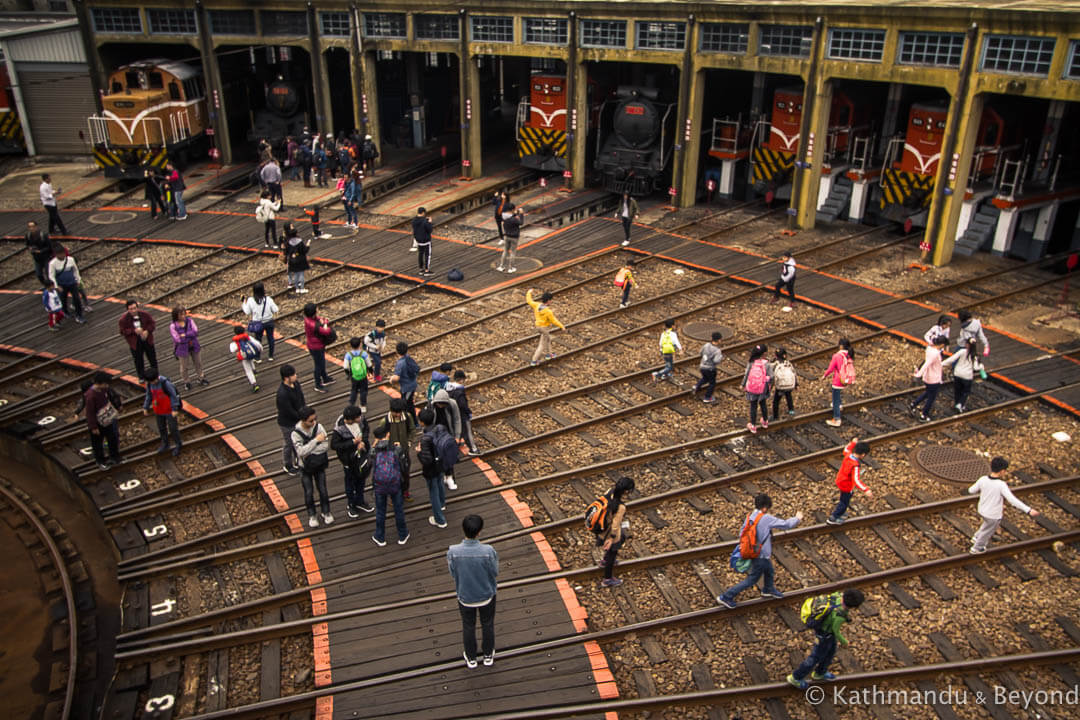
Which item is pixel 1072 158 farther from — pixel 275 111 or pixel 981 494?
pixel 275 111

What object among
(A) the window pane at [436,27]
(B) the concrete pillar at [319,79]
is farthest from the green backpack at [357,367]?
(B) the concrete pillar at [319,79]

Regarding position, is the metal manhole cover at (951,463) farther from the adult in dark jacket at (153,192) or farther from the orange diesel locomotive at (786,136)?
the adult in dark jacket at (153,192)

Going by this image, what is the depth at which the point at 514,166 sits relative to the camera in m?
29.5

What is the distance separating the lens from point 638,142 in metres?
25.6

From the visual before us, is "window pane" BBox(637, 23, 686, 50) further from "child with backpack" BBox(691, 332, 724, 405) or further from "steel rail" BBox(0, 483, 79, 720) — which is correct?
"steel rail" BBox(0, 483, 79, 720)

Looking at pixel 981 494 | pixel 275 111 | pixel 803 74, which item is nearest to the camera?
pixel 981 494

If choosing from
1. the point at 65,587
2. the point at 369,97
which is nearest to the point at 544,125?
the point at 369,97

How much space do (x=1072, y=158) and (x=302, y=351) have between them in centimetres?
2058

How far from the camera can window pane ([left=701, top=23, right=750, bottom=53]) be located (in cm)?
2262

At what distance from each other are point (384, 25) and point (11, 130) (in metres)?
15.2

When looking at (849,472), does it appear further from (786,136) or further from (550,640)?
(786,136)

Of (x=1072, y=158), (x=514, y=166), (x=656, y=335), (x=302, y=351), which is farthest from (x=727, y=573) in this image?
(x=514, y=166)

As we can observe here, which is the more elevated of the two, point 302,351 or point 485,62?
point 485,62

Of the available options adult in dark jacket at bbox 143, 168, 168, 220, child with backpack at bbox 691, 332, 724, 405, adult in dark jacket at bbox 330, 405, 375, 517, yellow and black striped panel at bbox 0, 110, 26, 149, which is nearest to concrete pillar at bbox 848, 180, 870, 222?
child with backpack at bbox 691, 332, 724, 405
